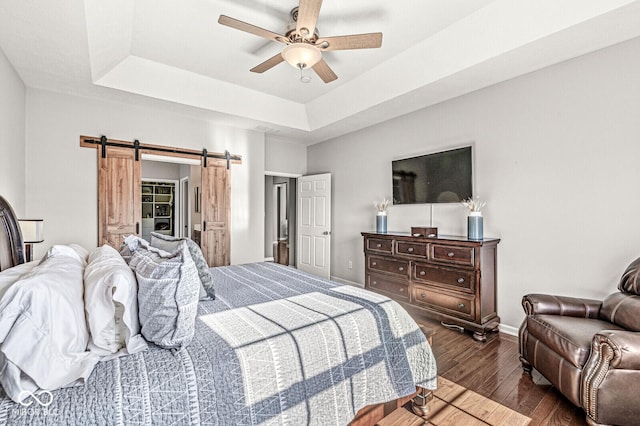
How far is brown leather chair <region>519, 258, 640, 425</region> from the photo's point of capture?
1692 millimetres

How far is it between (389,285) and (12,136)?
13.9 ft

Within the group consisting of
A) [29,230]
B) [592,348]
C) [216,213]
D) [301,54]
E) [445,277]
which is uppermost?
[301,54]

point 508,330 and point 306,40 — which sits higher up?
point 306,40

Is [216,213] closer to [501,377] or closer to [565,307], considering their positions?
[501,377]

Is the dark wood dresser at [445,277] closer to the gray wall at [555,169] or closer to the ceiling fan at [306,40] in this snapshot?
the gray wall at [555,169]

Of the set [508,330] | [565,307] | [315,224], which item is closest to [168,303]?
[565,307]

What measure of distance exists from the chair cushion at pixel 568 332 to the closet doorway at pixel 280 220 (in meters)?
4.81

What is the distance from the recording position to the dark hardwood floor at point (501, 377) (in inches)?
77.1

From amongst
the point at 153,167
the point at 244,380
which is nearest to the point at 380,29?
the point at 244,380

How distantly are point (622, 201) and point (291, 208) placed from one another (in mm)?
5209

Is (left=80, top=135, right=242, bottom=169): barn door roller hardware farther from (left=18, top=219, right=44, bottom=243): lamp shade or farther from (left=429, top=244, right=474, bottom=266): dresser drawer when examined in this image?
(left=429, top=244, right=474, bottom=266): dresser drawer

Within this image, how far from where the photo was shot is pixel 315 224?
18.6 ft

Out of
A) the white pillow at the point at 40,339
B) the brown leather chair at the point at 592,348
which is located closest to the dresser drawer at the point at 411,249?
the brown leather chair at the point at 592,348

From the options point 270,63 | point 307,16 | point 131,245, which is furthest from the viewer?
point 270,63
